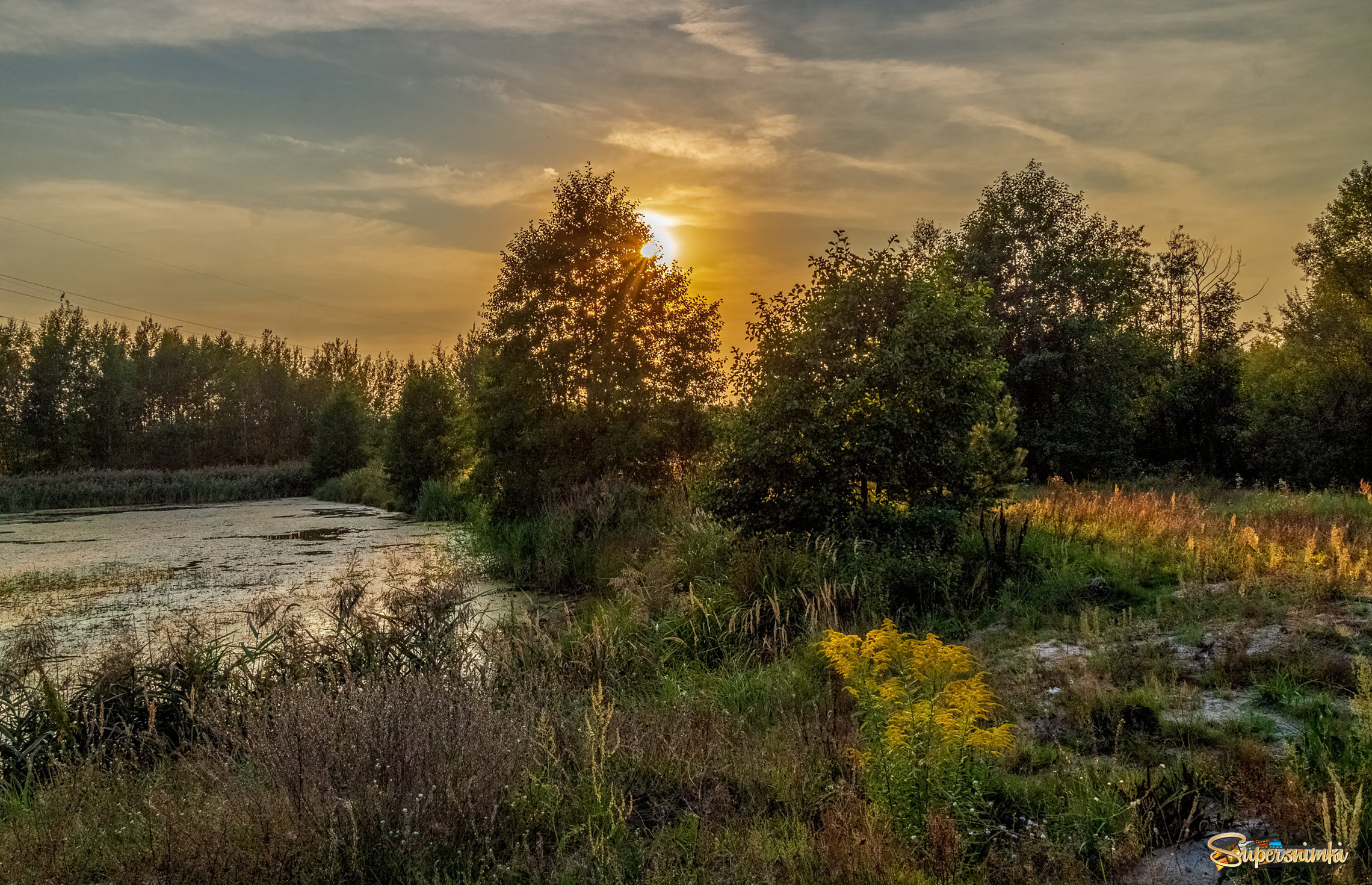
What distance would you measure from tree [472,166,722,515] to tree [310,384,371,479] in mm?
26996

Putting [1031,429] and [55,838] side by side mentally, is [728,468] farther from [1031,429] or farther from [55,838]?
[1031,429]

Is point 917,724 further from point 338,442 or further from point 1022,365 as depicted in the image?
point 338,442

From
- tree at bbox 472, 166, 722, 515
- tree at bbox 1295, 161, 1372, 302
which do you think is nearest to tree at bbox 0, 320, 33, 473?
tree at bbox 472, 166, 722, 515

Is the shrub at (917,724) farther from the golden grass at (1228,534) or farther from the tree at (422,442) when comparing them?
the tree at (422,442)

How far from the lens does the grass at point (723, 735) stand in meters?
3.64

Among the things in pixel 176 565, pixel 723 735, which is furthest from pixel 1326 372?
pixel 176 565

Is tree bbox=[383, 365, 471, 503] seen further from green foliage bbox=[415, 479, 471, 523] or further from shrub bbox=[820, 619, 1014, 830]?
shrub bbox=[820, 619, 1014, 830]

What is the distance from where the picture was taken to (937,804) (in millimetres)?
3914

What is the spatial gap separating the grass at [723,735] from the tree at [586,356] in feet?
39.5

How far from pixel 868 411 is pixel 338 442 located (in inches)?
1719

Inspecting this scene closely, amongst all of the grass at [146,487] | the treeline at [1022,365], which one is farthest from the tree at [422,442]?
the grass at [146,487]

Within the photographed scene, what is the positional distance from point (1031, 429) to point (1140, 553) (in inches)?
643

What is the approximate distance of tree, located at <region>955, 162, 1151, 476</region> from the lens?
24.4 m

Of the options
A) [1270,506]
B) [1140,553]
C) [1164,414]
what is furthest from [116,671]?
[1164,414]
